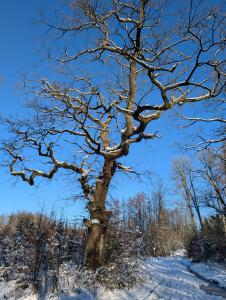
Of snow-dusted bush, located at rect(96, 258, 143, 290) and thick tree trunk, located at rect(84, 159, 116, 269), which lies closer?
snow-dusted bush, located at rect(96, 258, 143, 290)

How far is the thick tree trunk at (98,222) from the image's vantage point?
10672mm

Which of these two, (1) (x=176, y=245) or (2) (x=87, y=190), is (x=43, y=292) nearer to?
(2) (x=87, y=190)

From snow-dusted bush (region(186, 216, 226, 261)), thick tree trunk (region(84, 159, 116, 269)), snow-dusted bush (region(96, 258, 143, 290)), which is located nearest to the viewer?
snow-dusted bush (region(96, 258, 143, 290))

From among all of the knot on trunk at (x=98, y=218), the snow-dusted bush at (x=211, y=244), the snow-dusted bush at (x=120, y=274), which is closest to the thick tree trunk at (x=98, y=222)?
the knot on trunk at (x=98, y=218)

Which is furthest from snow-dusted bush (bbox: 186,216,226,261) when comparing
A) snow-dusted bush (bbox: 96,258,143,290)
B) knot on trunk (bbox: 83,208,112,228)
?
knot on trunk (bbox: 83,208,112,228)

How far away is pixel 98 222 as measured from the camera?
11.2 meters

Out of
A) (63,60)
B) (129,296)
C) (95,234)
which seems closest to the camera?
(129,296)

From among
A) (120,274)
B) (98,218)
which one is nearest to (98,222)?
(98,218)

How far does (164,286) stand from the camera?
36.9 feet

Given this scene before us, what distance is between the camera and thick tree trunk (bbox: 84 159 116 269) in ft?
35.0

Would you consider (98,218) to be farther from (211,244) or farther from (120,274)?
(211,244)

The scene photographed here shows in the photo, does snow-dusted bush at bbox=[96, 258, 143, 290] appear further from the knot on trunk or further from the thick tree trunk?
the knot on trunk

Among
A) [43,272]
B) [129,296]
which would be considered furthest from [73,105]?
[129,296]

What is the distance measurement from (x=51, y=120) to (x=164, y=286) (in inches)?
296
